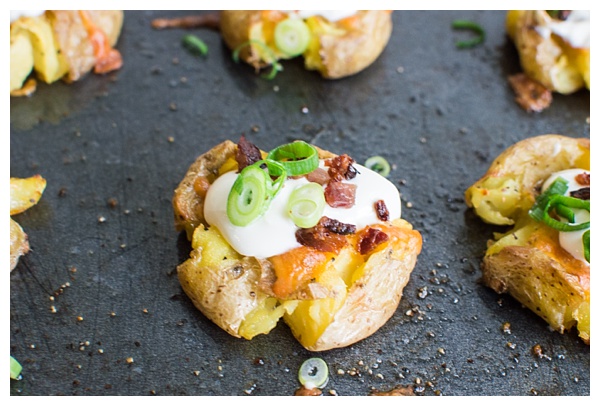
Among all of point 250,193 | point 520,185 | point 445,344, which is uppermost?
point 250,193

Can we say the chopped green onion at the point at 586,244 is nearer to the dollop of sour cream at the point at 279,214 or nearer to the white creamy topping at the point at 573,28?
the dollop of sour cream at the point at 279,214

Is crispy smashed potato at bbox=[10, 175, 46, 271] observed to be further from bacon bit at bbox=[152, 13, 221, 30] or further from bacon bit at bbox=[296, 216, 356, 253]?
bacon bit at bbox=[152, 13, 221, 30]

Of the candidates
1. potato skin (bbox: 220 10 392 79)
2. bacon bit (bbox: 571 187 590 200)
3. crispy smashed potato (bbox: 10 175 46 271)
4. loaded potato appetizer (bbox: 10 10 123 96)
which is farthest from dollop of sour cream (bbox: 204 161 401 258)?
loaded potato appetizer (bbox: 10 10 123 96)

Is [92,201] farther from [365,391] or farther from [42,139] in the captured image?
[365,391]

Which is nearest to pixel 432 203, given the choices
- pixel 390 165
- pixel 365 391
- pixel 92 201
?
pixel 390 165

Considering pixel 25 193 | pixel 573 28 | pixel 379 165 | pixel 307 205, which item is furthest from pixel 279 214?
pixel 573 28

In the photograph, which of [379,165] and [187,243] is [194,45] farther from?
[187,243]
